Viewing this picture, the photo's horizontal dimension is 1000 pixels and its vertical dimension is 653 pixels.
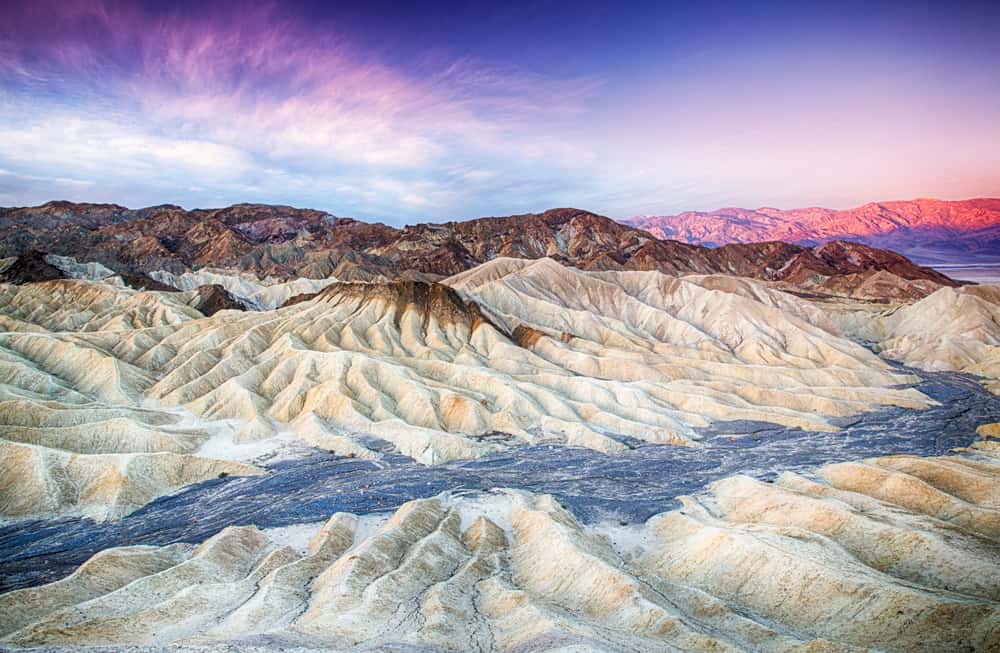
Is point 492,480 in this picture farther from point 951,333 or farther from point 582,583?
point 951,333

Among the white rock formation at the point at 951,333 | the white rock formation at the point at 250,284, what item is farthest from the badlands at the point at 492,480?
the white rock formation at the point at 250,284

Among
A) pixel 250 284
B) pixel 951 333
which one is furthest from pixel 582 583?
pixel 250 284

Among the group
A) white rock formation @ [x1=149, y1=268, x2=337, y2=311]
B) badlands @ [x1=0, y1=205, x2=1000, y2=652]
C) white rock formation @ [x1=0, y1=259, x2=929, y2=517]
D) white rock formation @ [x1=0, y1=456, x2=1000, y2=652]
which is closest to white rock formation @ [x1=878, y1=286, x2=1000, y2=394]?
badlands @ [x1=0, y1=205, x2=1000, y2=652]

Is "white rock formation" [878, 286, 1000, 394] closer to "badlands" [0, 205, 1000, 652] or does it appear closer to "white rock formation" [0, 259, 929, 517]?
"badlands" [0, 205, 1000, 652]

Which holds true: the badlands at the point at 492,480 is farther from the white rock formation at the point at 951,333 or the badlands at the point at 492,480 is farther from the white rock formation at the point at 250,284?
the white rock formation at the point at 250,284

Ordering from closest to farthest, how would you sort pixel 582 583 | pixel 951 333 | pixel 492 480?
pixel 582 583
pixel 492 480
pixel 951 333
